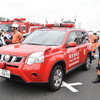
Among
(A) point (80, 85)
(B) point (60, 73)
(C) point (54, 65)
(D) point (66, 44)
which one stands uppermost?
(D) point (66, 44)

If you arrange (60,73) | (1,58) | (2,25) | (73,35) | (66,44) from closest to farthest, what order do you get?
(1,58) → (60,73) → (66,44) → (73,35) → (2,25)

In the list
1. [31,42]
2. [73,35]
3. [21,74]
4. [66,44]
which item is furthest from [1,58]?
[73,35]

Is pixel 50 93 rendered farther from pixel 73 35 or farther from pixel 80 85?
pixel 73 35

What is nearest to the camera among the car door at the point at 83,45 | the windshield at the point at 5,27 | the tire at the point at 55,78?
the tire at the point at 55,78

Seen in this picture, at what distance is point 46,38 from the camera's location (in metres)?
4.33

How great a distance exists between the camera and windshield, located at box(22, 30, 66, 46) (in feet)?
13.5

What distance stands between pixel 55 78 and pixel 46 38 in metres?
1.25

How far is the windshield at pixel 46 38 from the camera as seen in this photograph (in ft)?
13.5

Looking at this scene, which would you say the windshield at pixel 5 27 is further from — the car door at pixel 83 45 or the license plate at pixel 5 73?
the license plate at pixel 5 73

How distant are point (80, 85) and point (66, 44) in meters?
1.26

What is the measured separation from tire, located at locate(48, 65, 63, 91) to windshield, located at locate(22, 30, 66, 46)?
0.70 meters

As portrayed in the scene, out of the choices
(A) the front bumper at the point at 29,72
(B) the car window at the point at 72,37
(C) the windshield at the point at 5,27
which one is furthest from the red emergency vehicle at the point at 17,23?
(A) the front bumper at the point at 29,72

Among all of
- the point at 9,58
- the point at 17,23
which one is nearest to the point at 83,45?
the point at 9,58

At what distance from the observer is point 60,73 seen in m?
3.86
